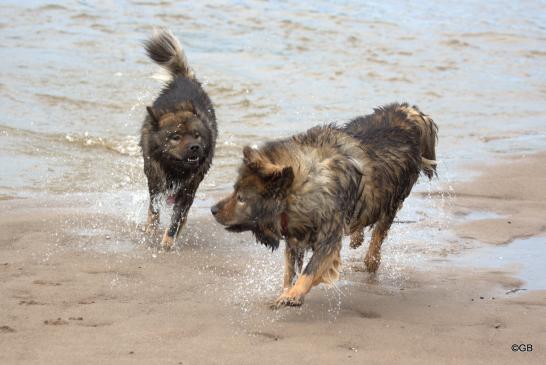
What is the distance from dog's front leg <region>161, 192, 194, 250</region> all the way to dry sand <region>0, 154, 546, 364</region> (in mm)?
→ 148

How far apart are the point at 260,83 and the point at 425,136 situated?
8525mm

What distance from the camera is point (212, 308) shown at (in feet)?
19.3

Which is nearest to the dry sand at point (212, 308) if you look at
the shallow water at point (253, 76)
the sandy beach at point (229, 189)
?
the sandy beach at point (229, 189)

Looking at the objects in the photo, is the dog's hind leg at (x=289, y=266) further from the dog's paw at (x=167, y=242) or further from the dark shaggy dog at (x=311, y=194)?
the dog's paw at (x=167, y=242)

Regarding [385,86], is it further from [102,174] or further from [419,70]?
[102,174]

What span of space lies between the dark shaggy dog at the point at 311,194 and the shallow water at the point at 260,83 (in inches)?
28.8

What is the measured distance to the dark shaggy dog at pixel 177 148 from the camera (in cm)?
815

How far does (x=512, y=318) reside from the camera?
232 inches

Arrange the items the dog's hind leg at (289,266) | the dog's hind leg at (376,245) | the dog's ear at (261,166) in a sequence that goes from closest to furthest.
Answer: the dog's ear at (261,166)
the dog's hind leg at (289,266)
the dog's hind leg at (376,245)

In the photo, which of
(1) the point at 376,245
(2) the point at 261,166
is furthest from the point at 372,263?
(2) the point at 261,166

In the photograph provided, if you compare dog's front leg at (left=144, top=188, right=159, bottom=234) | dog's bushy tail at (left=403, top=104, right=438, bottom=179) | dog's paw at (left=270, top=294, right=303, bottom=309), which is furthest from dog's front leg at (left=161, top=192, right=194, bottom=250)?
dog's bushy tail at (left=403, top=104, right=438, bottom=179)

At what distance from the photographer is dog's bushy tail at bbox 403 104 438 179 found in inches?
284

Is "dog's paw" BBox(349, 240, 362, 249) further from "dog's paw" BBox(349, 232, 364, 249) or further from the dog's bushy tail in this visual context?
the dog's bushy tail

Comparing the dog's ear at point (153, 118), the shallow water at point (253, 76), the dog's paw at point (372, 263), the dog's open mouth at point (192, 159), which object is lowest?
the shallow water at point (253, 76)
